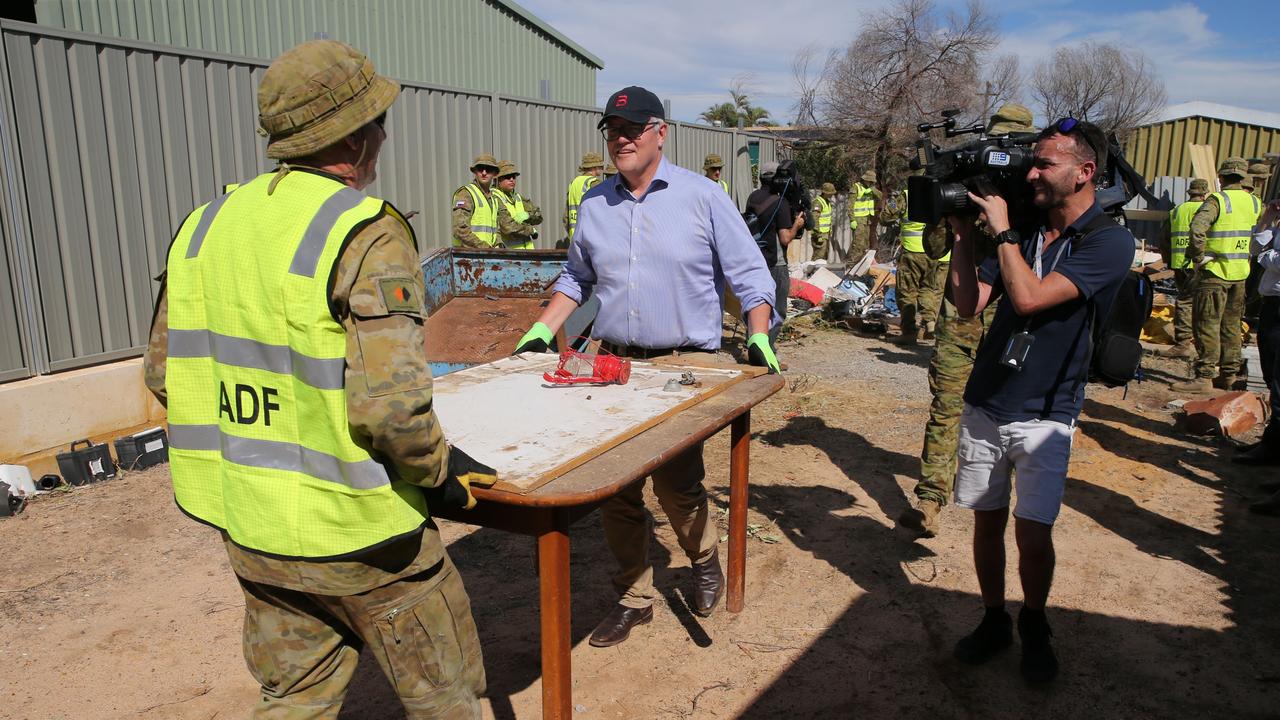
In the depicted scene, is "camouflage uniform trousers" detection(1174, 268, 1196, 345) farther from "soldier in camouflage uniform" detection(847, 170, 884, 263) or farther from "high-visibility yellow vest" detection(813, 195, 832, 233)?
"soldier in camouflage uniform" detection(847, 170, 884, 263)

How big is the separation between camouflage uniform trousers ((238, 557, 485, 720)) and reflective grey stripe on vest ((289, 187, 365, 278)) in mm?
703

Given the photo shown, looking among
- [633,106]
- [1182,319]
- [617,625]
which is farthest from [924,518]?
[1182,319]

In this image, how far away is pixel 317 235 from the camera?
5.56 ft

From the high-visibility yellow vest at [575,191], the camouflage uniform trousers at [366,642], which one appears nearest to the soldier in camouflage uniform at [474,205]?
the high-visibility yellow vest at [575,191]

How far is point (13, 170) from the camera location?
505 cm

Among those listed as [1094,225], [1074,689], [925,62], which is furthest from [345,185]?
[925,62]

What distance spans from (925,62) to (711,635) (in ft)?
73.8

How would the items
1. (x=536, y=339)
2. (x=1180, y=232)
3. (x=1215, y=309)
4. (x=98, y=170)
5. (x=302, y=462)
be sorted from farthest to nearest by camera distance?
1. (x=1180, y=232)
2. (x=1215, y=309)
3. (x=98, y=170)
4. (x=536, y=339)
5. (x=302, y=462)

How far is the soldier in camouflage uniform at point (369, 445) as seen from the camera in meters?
1.69

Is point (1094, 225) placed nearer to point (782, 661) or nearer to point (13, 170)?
point (782, 661)

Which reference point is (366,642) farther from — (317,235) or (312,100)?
(312,100)

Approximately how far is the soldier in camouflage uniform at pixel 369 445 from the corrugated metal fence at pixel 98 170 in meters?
4.08

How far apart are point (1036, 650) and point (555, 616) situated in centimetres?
198

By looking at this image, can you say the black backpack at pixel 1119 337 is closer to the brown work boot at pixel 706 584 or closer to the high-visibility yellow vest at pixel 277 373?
the brown work boot at pixel 706 584
